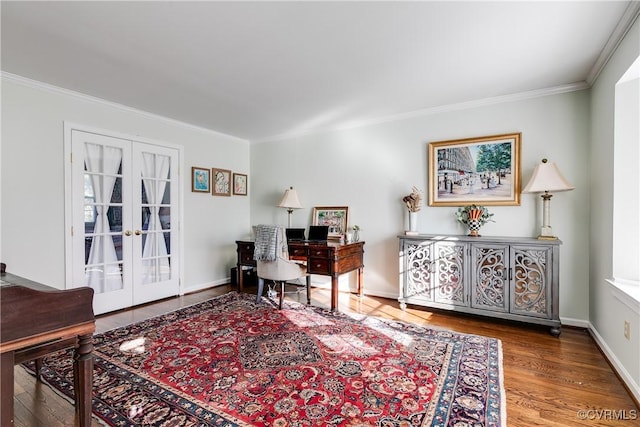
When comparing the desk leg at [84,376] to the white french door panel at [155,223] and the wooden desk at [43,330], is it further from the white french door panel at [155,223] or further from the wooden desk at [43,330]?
the white french door panel at [155,223]

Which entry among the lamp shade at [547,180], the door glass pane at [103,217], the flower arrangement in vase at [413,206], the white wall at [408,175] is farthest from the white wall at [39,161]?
the lamp shade at [547,180]

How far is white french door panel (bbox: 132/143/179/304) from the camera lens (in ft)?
12.3

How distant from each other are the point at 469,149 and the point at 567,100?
0.98 meters

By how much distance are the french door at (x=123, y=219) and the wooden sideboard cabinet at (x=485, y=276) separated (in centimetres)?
314

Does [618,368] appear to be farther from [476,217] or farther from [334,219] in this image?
[334,219]

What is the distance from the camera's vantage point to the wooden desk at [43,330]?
115 cm

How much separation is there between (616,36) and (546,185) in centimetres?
125

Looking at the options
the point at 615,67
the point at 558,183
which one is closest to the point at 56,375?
the point at 558,183

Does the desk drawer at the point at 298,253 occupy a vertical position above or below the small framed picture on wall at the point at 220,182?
below

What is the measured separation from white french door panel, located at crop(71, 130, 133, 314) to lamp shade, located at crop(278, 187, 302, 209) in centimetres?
199

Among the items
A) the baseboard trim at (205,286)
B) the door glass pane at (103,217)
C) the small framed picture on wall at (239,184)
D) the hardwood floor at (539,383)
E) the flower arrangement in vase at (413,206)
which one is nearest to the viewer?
the hardwood floor at (539,383)

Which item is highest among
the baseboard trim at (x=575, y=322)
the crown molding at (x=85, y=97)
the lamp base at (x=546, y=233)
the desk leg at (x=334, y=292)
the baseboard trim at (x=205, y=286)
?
the crown molding at (x=85, y=97)

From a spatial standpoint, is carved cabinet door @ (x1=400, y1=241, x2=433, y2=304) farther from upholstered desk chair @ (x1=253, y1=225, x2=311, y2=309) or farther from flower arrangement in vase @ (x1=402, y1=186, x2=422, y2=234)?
upholstered desk chair @ (x1=253, y1=225, x2=311, y2=309)

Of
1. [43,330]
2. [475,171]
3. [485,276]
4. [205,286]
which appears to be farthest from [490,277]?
[205,286]
